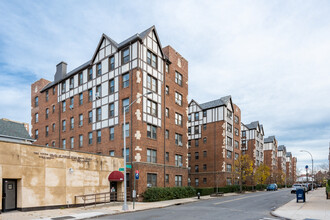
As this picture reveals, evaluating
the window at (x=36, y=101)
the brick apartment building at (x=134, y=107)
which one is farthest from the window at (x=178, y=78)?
the window at (x=36, y=101)

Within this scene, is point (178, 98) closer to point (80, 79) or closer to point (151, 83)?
point (151, 83)

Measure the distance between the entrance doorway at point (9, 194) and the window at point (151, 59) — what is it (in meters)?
20.8

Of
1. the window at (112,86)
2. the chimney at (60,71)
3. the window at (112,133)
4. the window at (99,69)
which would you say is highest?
the chimney at (60,71)

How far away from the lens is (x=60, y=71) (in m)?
47.8

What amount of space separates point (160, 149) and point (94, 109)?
426 inches

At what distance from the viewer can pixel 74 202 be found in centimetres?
2488

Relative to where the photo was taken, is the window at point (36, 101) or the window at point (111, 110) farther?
the window at point (36, 101)

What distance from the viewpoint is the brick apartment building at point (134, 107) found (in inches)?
A: 1314

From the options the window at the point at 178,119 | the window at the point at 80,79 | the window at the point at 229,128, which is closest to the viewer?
the window at the point at 178,119

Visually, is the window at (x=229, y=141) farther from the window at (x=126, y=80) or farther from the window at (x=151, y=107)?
the window at (x=126, y=80)

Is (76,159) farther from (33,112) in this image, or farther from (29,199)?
(33,112)

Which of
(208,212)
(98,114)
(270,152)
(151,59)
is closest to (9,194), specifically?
(208,212)

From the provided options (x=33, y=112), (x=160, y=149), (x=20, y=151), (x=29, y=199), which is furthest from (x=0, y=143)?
(x=33, y=112)

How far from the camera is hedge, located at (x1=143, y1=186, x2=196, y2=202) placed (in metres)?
31.0
